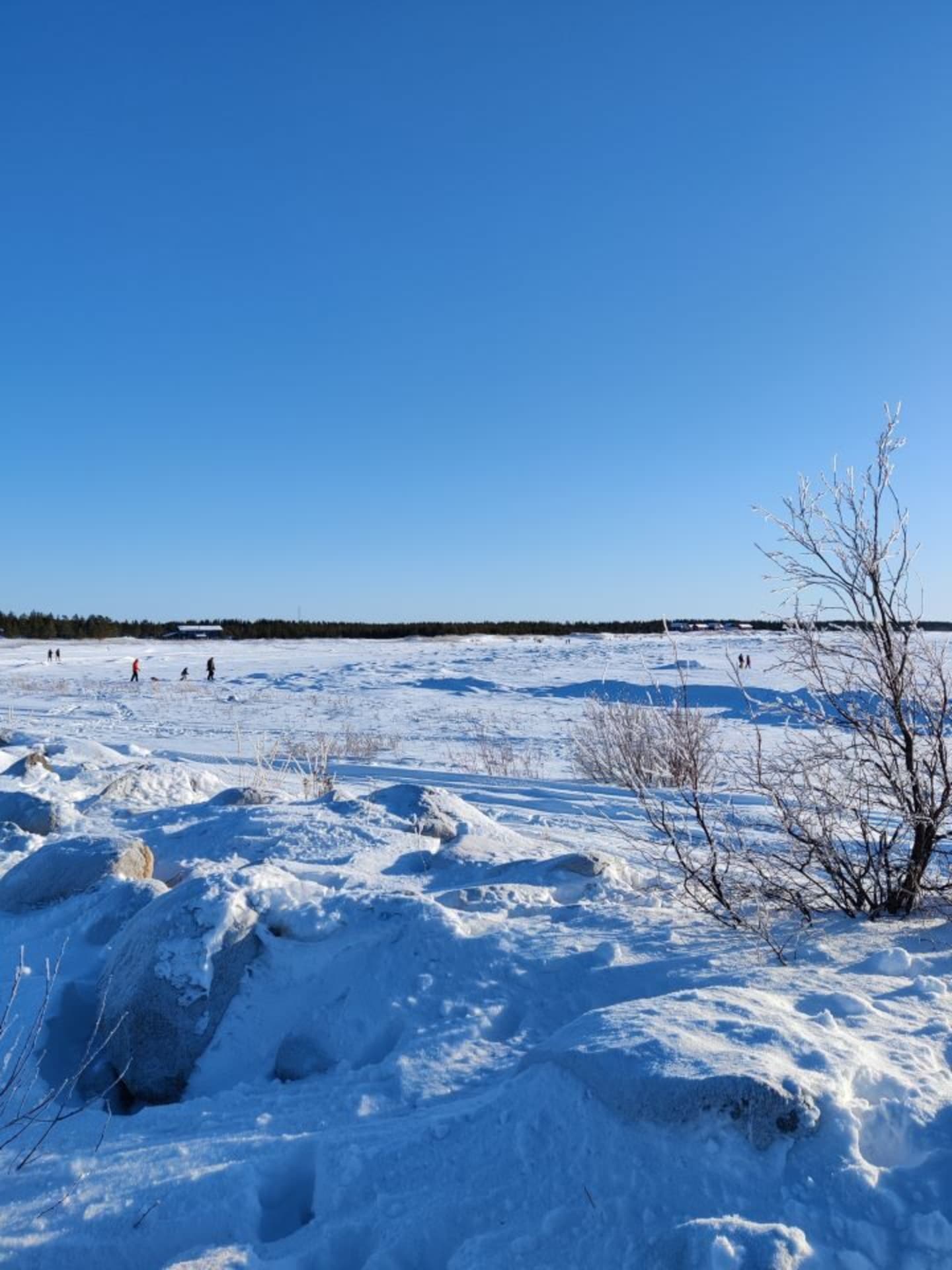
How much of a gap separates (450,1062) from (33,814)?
15.6 feet

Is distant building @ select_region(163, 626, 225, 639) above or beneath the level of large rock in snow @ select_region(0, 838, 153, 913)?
above

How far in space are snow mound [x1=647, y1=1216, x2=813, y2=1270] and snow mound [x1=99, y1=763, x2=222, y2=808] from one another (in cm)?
591

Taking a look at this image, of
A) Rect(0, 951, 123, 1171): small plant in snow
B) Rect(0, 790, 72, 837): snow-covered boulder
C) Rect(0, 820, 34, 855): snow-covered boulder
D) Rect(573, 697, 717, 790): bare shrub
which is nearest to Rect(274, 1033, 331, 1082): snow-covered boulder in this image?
Rect(0, 951, 123, 1171): small plant in snow

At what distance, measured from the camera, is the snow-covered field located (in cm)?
216

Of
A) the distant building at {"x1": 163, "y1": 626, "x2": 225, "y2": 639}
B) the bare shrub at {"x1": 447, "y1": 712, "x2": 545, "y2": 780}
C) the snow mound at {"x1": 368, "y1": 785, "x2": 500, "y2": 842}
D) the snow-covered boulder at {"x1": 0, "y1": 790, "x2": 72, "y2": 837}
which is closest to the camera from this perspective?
the snow mound at {"x1": 368, "y1": 785, "x2": 500, "y2": 842}

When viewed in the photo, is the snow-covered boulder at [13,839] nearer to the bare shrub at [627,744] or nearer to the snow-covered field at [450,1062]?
the snow-covered field at [450,1062]

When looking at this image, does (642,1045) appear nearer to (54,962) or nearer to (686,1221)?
(686,1221)

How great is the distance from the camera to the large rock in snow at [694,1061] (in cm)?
225

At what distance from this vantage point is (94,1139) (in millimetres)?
2824

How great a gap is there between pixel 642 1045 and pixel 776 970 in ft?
3.44

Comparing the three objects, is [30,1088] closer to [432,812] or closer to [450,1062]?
[450,1062]

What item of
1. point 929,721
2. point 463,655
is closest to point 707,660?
point 463,655

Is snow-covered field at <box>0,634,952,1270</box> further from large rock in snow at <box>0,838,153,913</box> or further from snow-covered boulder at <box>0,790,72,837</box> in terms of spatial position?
snow-covered boulder at <box>0,790,72,837</box>

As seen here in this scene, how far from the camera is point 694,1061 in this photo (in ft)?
7.93
